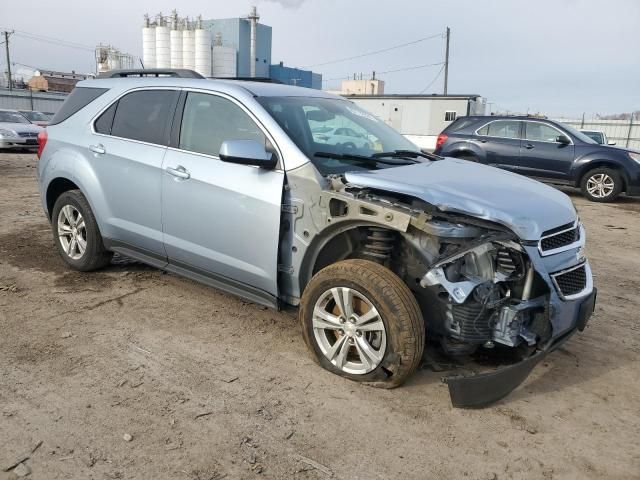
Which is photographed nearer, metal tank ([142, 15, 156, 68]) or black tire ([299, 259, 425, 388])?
black tire ([299, 259, 425, 388])

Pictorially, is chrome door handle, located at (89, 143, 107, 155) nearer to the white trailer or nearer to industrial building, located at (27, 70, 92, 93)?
the white trailer

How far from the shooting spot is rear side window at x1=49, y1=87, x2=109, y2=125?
197 inches

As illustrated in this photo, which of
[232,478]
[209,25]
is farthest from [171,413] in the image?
[209,25]

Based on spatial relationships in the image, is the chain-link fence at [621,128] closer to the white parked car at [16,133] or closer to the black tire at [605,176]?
the black tire at [605,176]

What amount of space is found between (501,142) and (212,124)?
915cm

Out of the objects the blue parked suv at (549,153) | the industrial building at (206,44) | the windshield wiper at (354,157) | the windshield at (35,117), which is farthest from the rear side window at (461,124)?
the industrial building at (206,44)

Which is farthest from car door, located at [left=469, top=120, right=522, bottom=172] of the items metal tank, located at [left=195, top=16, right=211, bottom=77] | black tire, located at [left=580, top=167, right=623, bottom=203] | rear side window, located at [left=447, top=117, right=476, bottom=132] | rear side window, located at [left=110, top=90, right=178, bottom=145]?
metal tank, located at [left=195, top=16, right=211, bottom=77]

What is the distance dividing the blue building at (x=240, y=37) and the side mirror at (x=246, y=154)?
46.0 m

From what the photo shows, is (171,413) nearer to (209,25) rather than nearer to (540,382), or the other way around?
(540,382)

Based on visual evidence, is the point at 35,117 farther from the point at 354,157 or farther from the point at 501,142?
the point at 354,157

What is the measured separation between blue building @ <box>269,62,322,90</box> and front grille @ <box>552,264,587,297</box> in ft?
161

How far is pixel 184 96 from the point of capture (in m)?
4.27

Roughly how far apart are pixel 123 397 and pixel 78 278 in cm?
235

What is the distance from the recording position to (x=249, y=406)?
3.10 meters
